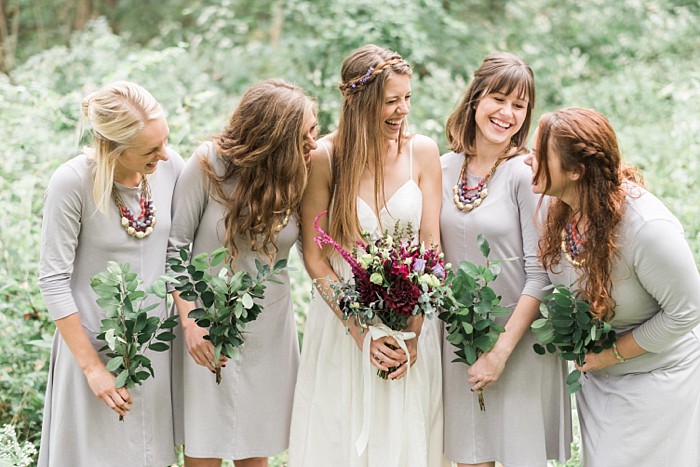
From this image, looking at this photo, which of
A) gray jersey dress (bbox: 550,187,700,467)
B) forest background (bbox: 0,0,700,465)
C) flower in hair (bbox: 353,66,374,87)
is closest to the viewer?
gray jersey dress (bbox: 550,187,700,467)

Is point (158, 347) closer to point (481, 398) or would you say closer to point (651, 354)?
point (481, 398)

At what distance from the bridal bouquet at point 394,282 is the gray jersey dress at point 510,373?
385 millimetres

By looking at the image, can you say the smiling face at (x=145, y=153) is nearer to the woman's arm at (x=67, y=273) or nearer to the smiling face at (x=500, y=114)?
the woman's arm at (x=67, y=273)

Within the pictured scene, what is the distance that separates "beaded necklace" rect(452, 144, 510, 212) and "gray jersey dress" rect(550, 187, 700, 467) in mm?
466

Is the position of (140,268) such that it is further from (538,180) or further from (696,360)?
(696,360)

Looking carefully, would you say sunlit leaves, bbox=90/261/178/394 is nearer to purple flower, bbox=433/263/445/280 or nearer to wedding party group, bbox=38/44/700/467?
wedding party group, bbox=38/44/700/467

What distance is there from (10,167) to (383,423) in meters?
3.35

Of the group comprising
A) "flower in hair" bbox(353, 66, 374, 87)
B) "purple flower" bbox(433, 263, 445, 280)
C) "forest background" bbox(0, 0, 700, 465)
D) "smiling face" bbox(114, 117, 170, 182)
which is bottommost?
"purple flower" bbox(433, 263, 445, 280)

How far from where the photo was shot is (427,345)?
353cm

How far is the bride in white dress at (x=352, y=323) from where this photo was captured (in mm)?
3350

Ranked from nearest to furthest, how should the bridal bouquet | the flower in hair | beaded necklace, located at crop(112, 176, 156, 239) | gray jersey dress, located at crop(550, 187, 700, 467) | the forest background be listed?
1. gray jersey dress, located at crop(550, 187, 700, 467)
2. the bridal bouquet
3. beaded necklace, located at crop(112, 176, 156, 239)
4. the flower in hair
5. the forest background

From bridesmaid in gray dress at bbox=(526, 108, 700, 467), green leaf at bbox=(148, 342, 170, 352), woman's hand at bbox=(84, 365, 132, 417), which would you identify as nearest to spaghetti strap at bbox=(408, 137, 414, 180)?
bridesmaid in gray dress at bbox=(526, 108, 700, 467)

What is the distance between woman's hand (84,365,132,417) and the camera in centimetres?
312

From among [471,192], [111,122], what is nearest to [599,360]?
[471,192]
